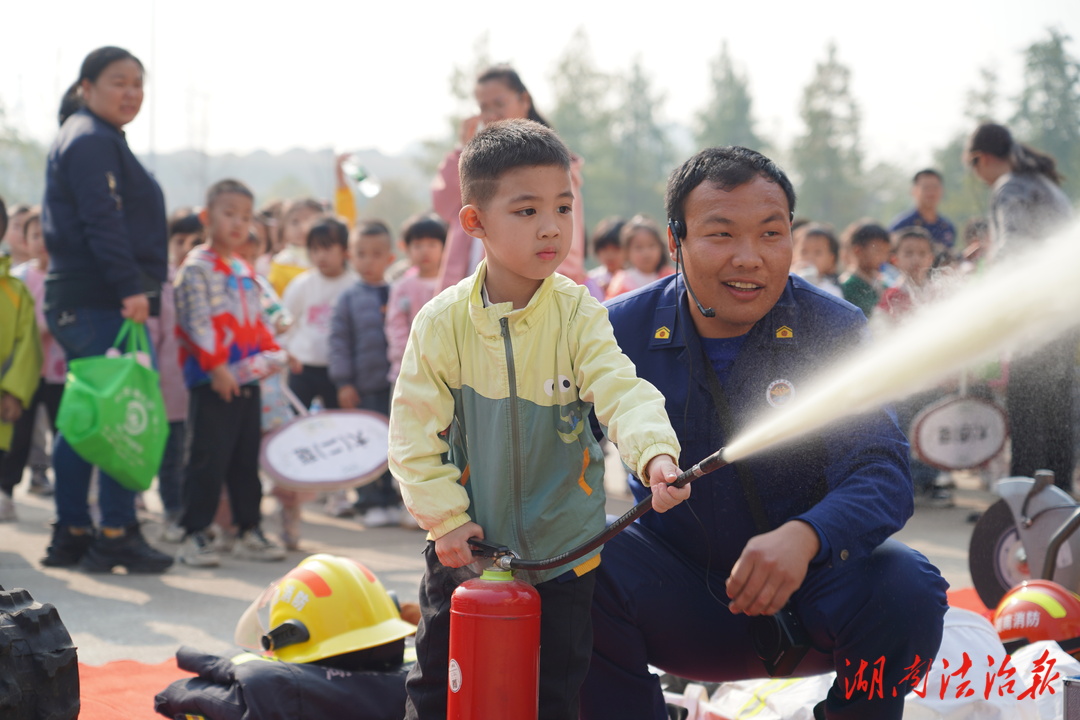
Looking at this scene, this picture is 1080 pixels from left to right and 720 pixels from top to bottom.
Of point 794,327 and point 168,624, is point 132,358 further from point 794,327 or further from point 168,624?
point 794,327

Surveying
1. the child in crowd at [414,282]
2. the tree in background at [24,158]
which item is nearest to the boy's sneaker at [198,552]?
the child in crowd at [414,282]

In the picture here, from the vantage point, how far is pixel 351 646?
10.2 ft

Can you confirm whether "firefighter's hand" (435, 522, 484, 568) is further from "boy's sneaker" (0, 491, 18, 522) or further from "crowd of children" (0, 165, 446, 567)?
"boy's sneaker" (0, 491, 18, 522)

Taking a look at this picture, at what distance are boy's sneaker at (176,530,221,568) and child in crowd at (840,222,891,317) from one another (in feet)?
14.2

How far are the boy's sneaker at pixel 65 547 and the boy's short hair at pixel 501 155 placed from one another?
11.7 ft

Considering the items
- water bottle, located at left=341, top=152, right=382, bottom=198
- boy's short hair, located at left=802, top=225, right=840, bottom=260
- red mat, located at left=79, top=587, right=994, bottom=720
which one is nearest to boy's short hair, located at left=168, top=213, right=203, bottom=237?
water bottle, located at left=341, top=152, right=382, bottom=198

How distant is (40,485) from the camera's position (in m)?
8.00

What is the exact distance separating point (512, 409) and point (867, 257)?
5.60 metres

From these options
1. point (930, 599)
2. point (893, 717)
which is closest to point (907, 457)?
point (930, 599)

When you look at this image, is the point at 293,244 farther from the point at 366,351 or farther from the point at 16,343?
the point at 16,343

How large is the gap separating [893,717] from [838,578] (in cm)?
33

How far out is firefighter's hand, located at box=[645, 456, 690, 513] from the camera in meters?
1.95


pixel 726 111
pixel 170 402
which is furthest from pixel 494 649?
pixel 726 111

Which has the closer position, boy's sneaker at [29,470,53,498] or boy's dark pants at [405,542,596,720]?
boy's dark pants at [405,542,596,720]
